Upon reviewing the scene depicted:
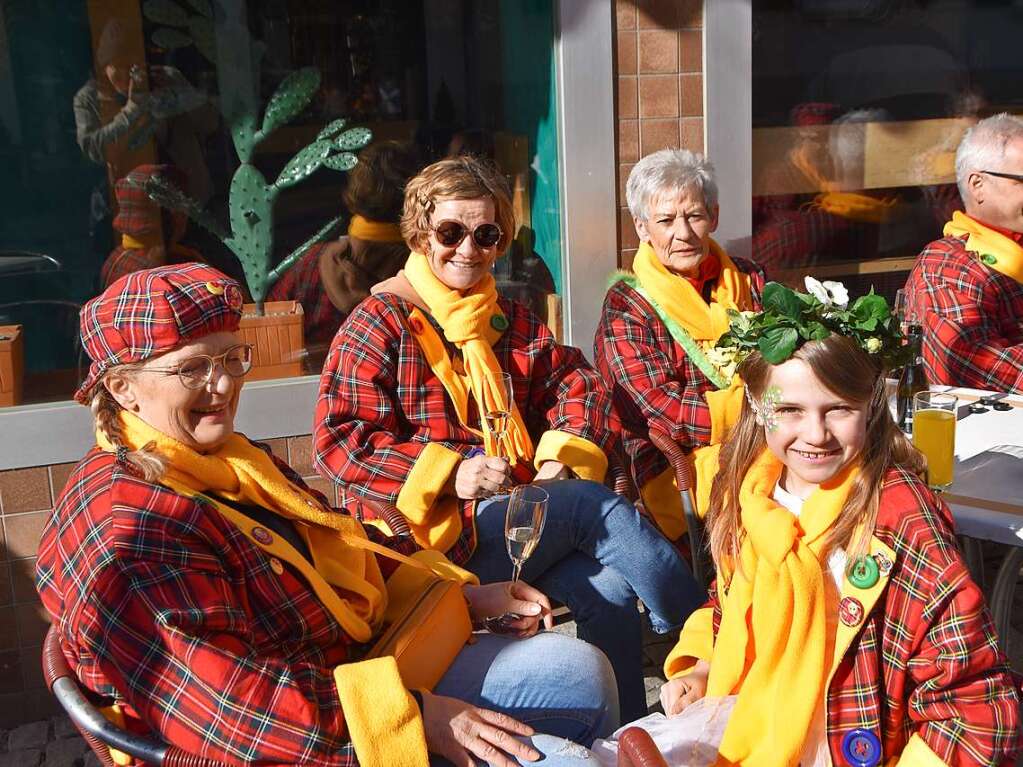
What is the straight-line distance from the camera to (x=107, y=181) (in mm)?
4055

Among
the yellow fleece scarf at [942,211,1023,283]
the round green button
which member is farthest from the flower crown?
the yellow fleece scarf at [942,211,1023,283]

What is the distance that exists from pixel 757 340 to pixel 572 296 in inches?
93.3

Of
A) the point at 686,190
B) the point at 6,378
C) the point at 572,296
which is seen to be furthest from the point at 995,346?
the point at 6,378

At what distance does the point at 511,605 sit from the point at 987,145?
2.69m

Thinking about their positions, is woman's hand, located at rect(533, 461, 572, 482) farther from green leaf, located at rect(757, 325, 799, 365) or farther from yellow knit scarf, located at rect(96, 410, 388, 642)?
green leaf, located at rect(757, 325, 799, 365)

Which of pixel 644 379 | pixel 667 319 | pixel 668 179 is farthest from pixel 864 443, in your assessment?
pixel 668 179

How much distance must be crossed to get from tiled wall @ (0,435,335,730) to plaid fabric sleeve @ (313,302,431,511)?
1.26 metres

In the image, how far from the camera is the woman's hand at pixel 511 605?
2561 millimetres

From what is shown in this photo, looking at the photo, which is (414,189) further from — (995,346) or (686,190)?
(995,346)

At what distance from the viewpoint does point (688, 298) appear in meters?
3.88

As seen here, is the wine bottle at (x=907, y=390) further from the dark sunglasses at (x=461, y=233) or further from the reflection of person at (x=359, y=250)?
the reflection of person at (x=359, y=250)

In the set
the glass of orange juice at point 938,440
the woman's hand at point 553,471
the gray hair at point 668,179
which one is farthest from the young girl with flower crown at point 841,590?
the gray hair at point 668,179

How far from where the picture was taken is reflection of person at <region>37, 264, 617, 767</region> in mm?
1912

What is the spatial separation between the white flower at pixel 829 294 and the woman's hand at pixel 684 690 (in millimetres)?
785
